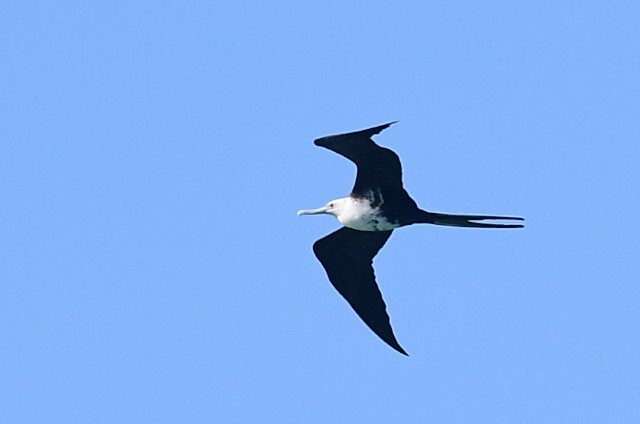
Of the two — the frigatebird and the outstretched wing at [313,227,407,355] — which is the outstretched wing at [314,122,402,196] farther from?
the outstretched wing at [313,227,407,355]

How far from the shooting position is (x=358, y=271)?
10.2 meters

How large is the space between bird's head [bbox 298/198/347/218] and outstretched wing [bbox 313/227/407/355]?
0.24 m

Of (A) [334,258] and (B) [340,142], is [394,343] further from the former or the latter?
(B) [340,142]

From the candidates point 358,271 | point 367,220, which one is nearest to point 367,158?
point 367,220

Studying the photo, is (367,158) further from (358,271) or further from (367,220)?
(358,271)

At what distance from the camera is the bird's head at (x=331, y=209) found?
976 cm

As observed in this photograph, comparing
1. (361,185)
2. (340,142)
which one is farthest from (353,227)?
(340,142)

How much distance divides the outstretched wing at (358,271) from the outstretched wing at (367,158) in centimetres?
68

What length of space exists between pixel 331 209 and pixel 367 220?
15.9 inches

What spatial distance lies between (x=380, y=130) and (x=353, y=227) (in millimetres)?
1325

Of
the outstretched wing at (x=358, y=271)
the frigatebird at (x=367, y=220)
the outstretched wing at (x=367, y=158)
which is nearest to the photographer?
the outstretched wing at (x=367, y=158)

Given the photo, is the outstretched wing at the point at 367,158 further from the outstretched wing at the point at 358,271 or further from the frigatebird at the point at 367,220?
the outstretched wing at the point at 358,271

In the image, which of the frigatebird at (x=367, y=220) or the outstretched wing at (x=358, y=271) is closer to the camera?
the frigatebird at (x=367, y=220)

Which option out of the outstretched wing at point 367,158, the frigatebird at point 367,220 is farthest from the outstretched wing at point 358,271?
the outstretched wing at point 367,158
